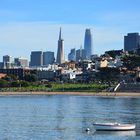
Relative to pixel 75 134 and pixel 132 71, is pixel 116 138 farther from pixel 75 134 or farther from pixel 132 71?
pixel 132 71

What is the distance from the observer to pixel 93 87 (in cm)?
15488

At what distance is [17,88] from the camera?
169m

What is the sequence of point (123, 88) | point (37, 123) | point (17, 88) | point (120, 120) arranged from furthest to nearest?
1. point (17, 88)
2. point (123, 88)
3. point (120, 120)
4. point (37, 123)

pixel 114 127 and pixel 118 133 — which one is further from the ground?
pixel 114 127

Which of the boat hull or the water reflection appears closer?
the water reflection

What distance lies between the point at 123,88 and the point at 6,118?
8317cm

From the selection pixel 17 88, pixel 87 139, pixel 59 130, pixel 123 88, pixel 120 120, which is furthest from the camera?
pixel 17 88

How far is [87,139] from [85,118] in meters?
20.8

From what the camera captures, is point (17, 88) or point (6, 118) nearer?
point (6, 118)

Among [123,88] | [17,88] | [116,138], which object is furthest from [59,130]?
[17,88]

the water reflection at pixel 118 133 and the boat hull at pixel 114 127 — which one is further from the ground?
the boat hull at pixel 114 127

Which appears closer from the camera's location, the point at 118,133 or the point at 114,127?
the point at 118,133

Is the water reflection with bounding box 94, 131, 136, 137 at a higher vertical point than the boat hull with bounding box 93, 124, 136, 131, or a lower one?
lower

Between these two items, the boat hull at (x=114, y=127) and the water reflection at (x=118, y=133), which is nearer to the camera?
the water reflection at (x=118, y=133)
